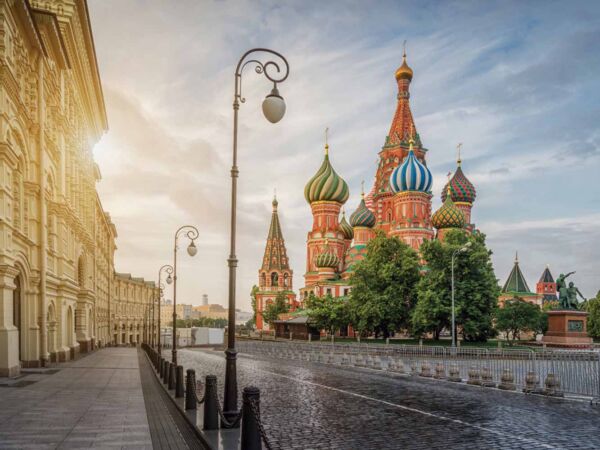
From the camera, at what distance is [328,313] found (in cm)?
5738

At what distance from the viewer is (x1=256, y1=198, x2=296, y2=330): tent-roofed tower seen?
96.8 meters

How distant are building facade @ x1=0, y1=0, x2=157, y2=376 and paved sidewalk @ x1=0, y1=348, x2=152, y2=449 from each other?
2.70 meters

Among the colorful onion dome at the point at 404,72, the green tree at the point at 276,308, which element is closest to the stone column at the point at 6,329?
the green tree at the point at 276,308

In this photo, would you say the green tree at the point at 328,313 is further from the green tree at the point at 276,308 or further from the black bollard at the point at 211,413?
the black bollard at the point at 211,413

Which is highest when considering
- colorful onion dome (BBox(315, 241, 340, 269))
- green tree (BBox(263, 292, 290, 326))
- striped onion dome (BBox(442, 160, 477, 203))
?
striped onion dome (BBox(442, 160, 477, 203))

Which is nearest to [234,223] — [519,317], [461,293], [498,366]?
[498,366]

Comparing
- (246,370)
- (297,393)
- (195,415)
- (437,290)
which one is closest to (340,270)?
(437,290)

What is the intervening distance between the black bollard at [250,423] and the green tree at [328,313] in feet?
159

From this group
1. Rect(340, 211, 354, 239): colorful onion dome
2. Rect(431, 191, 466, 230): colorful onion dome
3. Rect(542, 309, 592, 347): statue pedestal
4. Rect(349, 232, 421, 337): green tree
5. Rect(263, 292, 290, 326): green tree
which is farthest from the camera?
Rect(263, 292, 290, 326): green tree

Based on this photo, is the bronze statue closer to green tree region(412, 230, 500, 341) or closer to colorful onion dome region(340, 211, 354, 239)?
green tree region(412, 230, 500, 341)

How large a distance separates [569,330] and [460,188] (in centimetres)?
4276

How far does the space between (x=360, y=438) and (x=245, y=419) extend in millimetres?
3650

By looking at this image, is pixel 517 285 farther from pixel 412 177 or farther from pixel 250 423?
pixel 250 423

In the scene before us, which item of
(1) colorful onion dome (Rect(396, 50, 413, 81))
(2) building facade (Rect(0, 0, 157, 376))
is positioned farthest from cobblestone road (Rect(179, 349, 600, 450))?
(1) colorful onion dome (Rect(396, 50, 413, 81))
